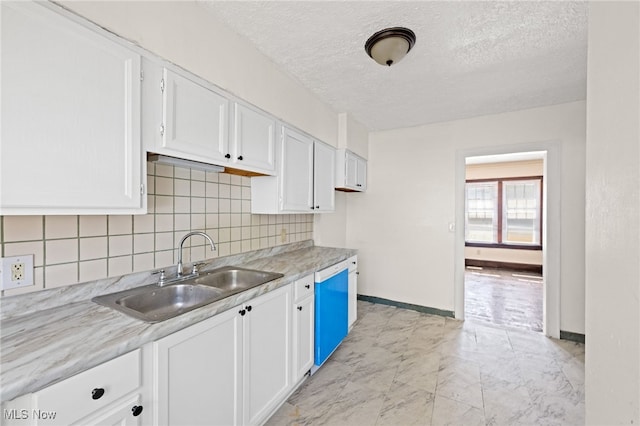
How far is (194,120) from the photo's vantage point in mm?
1425

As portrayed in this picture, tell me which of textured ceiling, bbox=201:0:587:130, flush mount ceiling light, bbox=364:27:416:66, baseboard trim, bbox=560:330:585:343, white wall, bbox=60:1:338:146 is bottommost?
baseboard trim, bbox=560:330:585:343

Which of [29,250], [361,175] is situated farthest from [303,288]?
[361,175]

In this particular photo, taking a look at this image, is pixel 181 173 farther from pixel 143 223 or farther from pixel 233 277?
pixel 233 277

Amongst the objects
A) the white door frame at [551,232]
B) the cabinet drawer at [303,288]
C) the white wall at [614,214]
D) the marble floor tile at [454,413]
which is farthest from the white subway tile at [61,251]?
the white door frame at [551,232]

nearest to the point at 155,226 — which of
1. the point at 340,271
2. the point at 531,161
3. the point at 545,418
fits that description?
the point at 340,271

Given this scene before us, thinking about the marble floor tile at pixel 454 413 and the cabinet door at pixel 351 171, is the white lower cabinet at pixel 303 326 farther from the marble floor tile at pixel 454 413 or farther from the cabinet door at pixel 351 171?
the cabinet door at pixel 351 171

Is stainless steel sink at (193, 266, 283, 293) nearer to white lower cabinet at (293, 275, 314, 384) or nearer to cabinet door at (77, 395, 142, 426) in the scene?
white lower cabinet at (293, 275, 314, 384)

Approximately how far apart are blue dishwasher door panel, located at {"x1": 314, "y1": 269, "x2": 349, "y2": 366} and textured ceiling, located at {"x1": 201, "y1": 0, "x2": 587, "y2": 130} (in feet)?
5.73

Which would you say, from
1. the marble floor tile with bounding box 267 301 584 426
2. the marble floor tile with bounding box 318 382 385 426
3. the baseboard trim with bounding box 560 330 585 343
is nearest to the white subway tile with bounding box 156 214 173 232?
the marble floor tile with bounding box 267 301 584 426

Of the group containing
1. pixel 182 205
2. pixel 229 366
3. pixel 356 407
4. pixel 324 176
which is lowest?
pixel 356 407

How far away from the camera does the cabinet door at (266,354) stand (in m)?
1.43

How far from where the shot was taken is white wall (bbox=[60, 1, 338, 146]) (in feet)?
3.67

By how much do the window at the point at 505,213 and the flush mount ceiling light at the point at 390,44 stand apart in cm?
491

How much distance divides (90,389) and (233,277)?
1063mm
